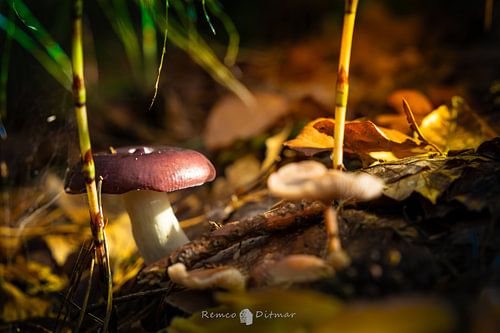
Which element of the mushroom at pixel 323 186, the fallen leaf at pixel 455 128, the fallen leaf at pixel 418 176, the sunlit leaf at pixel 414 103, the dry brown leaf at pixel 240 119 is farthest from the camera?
the dry brown leaf at pixel 240 119

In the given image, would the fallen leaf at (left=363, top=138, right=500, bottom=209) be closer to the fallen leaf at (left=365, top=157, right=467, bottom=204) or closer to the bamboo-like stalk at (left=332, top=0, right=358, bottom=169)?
the fallen leaf at (left=365, top=157, right=467, bottom=204)

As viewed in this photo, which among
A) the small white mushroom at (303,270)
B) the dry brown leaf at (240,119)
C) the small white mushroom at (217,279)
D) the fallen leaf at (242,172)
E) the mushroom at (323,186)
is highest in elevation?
the mushroom at (323,186)

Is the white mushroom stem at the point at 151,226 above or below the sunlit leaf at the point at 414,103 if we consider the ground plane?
below

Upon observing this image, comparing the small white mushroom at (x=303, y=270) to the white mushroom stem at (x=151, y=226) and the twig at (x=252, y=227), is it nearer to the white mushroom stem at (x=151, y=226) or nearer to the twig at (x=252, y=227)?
the twig at (x=252, y=227)

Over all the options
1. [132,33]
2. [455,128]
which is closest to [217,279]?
[455,128]

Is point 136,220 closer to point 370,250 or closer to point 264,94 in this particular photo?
point 370,250

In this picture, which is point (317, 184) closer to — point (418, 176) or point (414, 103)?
point (418, 176)

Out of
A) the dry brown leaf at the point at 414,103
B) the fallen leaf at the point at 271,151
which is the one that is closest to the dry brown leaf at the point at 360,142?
the dry brown leaf at the point at 414,103
